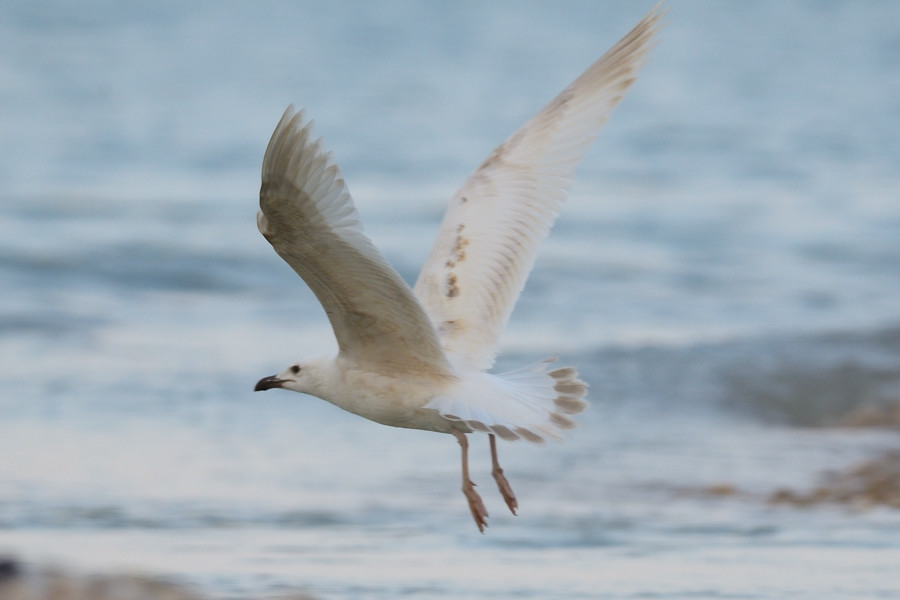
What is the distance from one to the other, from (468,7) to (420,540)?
102 ft

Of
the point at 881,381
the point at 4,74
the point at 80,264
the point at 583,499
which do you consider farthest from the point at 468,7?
the point at 583,499

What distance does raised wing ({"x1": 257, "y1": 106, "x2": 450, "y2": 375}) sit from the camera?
4.52 meters

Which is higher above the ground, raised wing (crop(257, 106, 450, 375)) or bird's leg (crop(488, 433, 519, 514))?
raised wing (crop(257, 106, 450, 375))

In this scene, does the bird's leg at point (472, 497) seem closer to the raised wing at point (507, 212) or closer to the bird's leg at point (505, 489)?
the bird's leg at point (505, 489)

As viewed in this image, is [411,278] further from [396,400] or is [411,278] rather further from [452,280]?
[396,400]

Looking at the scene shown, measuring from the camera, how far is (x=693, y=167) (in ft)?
72.2

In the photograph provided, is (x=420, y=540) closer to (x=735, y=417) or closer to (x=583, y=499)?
(x=583, y=499)

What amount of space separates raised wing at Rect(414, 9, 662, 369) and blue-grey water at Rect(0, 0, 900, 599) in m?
1.14

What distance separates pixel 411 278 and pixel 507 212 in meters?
7.43

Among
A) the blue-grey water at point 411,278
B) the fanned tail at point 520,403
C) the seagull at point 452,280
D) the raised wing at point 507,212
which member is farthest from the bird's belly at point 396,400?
the blue-grey water at point 411,278

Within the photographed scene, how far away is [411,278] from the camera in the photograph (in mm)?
13875

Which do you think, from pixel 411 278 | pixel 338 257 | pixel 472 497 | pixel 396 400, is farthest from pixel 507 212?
pixel 411 278

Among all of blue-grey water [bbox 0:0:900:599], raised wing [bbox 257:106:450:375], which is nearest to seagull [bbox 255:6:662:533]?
raised wing [bbox 257:106:450:375]

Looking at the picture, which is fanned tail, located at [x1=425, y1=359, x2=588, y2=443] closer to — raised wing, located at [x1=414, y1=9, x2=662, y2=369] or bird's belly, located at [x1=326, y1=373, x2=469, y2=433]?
bird's belly, located at [x1=326, y1=373, x2=469, y2=433]
